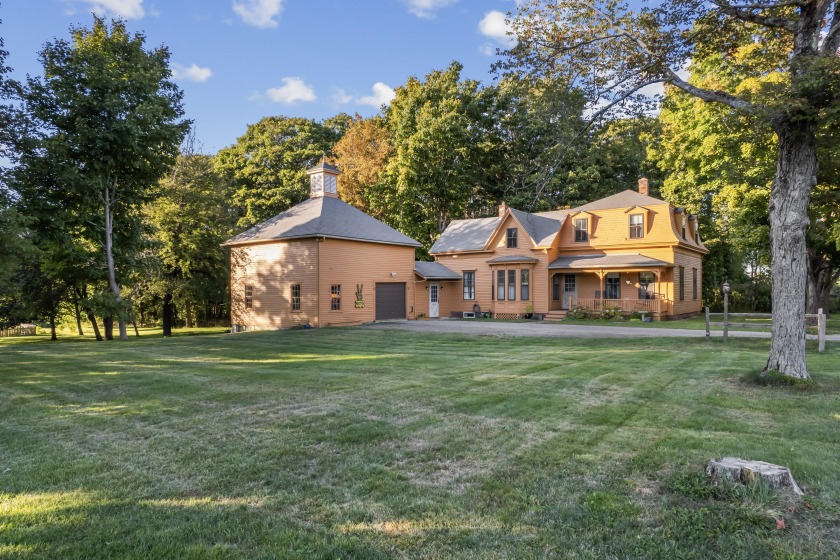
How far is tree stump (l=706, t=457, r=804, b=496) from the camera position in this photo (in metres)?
3.65

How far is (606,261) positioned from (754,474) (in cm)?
2279

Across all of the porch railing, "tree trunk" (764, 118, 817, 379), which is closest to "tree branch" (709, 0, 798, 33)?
"tree trunk" (764, 118, 817, 379)

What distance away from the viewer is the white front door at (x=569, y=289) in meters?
27.2

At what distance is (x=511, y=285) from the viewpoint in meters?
27.5

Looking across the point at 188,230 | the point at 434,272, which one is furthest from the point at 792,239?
the point at 188,230

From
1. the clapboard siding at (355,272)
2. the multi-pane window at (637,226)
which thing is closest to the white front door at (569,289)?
the multi-pane window at (637,226)

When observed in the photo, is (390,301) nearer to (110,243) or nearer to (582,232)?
(582,232)

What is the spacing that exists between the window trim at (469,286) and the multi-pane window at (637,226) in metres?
8.97

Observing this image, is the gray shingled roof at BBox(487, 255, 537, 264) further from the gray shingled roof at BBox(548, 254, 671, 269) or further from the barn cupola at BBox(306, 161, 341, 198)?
the barn cupola at BBox(306, 161, 341, 198)

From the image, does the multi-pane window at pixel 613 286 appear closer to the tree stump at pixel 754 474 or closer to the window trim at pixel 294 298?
the window trim at pixel 294 298

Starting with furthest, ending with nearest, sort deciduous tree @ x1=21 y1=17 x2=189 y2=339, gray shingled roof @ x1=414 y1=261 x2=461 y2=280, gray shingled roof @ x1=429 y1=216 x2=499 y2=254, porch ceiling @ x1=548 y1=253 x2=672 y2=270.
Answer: gray shingled roof @ x1=429 y1=216 x2=499 y2=254 < gray shingled roof @ x1=414 y1=261 x2=461 y2=280 < porch ceiling @ x1=548 y1=253 x2=672 y2=270 < deciduous tree @ x1=21 y1=17 x2=189 y2=339

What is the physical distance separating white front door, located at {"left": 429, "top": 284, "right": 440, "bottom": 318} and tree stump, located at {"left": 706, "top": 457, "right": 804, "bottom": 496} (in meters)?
24.7

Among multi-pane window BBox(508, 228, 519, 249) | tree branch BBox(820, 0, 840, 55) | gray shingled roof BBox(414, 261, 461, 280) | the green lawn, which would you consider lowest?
the green lawn

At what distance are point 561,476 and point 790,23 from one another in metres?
8.39
